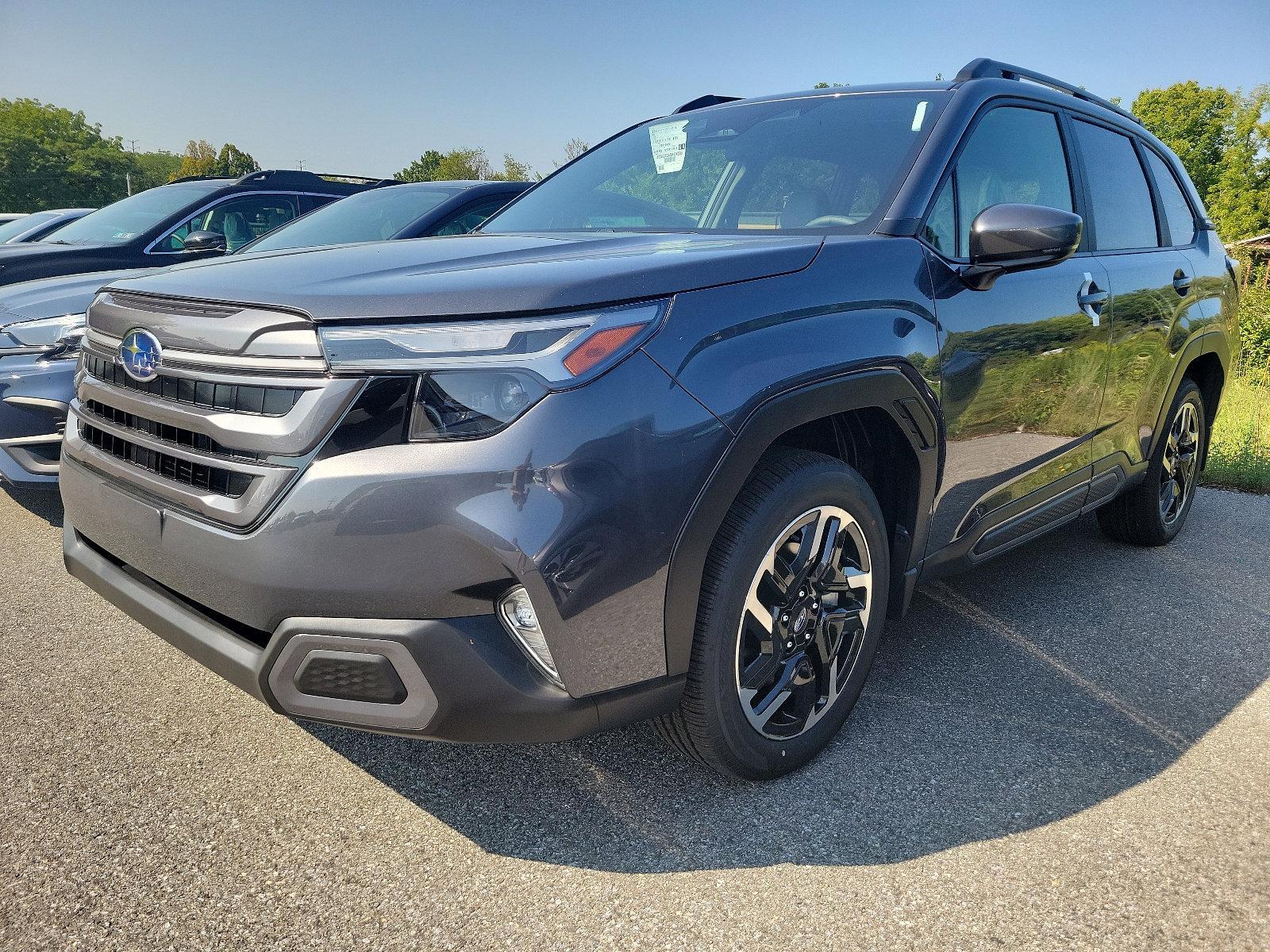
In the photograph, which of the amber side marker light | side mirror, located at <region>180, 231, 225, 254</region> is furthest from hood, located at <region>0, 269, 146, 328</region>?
the amber side marker light

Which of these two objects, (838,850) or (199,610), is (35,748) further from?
(838,850)

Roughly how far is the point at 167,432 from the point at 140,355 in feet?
0.66

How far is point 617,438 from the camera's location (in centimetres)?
183

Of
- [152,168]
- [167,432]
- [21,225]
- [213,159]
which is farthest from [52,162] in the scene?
[167,432]

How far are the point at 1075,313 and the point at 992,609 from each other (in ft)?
3.93

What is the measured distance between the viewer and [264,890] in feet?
6.53

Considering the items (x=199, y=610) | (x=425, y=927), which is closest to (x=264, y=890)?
(x=425, y=927)

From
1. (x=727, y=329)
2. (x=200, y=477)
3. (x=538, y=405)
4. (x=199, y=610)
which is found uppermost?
(x=727, y=329)

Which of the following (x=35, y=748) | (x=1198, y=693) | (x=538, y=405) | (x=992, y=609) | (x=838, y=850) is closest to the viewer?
(x=538, y=405)

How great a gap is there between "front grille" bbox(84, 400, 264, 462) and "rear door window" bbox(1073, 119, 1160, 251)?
2.96m

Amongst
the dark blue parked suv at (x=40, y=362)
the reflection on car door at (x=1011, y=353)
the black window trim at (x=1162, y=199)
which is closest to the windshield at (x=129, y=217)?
the dark blue parked suv at (x=40, y=362)

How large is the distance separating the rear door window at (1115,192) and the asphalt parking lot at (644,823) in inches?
61.3

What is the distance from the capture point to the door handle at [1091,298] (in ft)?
10.4

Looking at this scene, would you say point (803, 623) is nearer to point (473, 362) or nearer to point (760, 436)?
point (760, 436)
